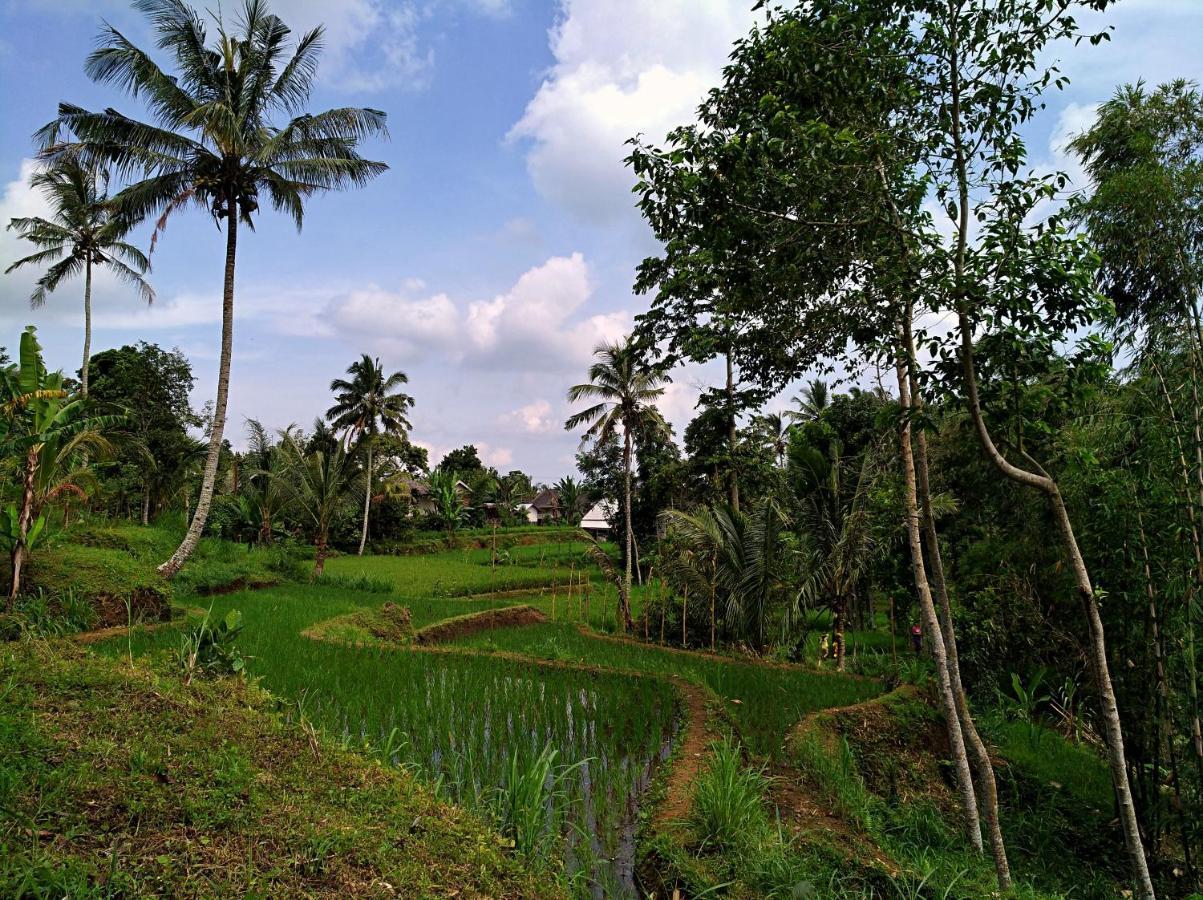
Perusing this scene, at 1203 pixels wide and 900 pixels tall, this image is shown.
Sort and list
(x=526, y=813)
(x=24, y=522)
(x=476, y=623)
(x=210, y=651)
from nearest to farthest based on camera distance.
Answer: (x=526, y=813)
(x=210, y=651)
(x=24, y=522)
(x=476, y=623)

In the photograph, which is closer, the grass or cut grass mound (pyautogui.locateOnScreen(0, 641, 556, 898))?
cut grass mound (pyautogui.locateOnScreen(0, 641, 556, 898))

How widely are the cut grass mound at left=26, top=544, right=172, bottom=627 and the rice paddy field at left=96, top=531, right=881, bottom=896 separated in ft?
3.42

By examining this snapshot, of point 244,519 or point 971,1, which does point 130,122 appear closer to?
point 971,1

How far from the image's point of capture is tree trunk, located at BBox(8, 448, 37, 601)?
854 cm

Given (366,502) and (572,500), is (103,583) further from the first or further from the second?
(572,500)

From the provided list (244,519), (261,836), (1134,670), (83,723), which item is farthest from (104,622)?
(244,519)

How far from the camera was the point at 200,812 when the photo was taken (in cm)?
290

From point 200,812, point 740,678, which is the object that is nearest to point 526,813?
point 200,812

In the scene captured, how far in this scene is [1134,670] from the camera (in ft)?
19.9

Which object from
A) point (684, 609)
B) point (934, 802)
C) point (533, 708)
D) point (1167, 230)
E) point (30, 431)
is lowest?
point (934, 802)

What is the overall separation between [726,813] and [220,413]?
13787 millimetres

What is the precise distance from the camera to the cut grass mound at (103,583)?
29.5 ft

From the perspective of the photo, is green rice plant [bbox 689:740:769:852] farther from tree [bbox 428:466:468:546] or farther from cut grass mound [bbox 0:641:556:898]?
tree [bbox 428:466:468:546]

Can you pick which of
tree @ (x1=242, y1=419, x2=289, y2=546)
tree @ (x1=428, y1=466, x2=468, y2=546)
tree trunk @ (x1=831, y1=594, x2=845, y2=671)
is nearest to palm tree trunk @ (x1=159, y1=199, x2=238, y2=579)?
tree @ (x1=242, y1=419, x2=289, y2=546)
